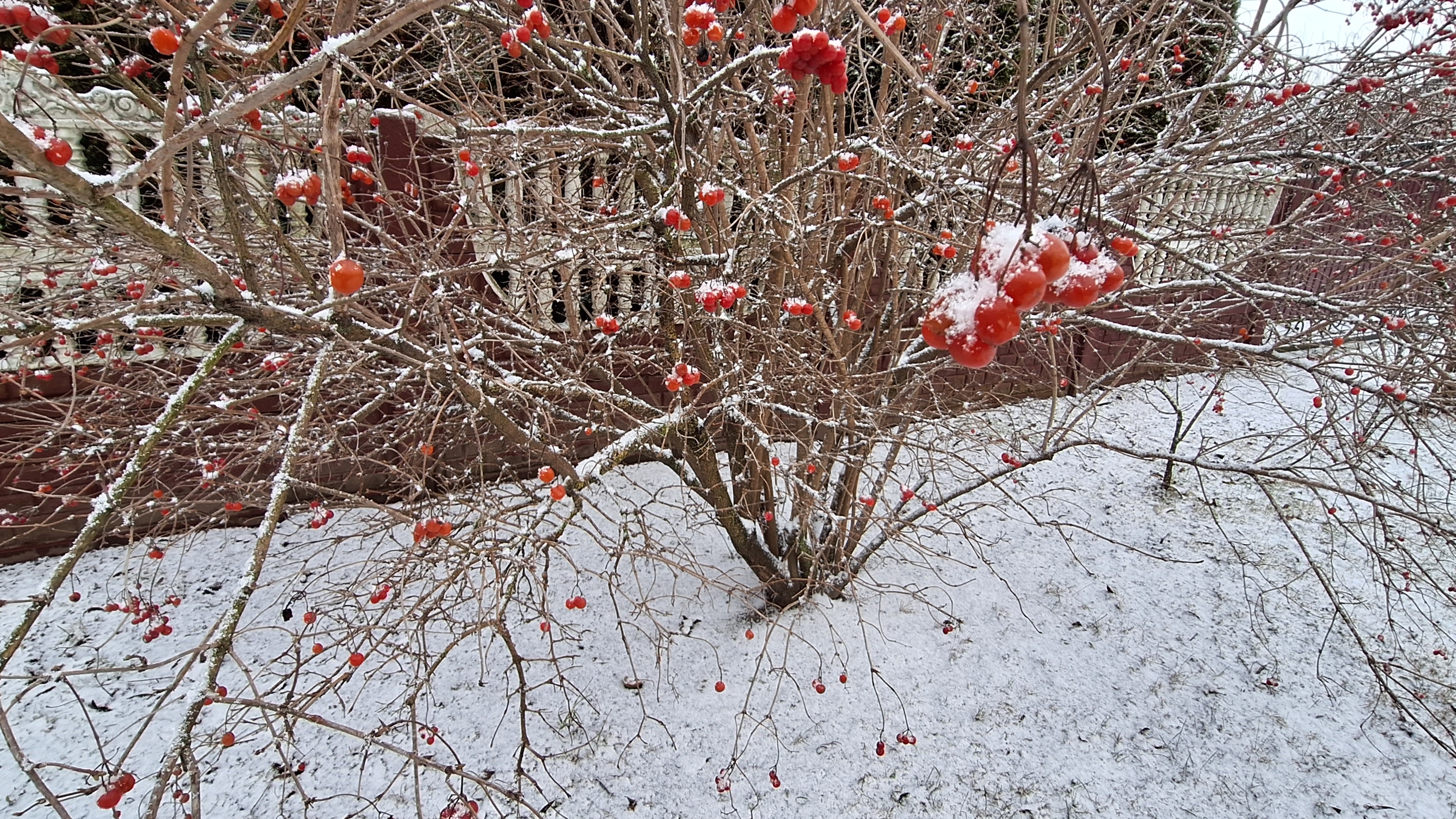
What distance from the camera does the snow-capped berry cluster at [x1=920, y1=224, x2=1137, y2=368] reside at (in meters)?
0.95

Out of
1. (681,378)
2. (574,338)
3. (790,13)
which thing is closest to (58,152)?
(790,13)

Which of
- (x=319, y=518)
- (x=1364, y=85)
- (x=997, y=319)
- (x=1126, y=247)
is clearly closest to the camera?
(x=997, y=319)

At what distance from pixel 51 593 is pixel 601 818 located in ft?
6.22

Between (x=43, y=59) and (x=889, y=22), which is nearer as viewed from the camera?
(x=43, y=59)

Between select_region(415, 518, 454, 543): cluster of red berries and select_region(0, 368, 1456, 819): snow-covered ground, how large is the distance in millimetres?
286

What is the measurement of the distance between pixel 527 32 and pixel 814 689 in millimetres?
2677

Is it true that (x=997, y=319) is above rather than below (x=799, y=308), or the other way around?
above

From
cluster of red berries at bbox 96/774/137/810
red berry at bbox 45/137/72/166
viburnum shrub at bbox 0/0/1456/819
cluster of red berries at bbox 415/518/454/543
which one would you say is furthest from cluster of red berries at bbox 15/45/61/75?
cluster of red berries at bbox 96/774/137/810

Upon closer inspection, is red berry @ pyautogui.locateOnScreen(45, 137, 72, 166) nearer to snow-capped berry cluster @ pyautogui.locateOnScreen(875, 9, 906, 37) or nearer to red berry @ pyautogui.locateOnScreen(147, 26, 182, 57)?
red berry @ pyautogui.locateOnScreen(147, 26, 182, 57)

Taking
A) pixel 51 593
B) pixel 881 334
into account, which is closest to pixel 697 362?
pixel 881 334

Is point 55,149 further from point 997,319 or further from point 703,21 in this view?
point 997,319

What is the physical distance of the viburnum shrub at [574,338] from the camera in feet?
6.70

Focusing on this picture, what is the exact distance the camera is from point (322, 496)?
9.91ft

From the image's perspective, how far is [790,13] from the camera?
50.8 inches
